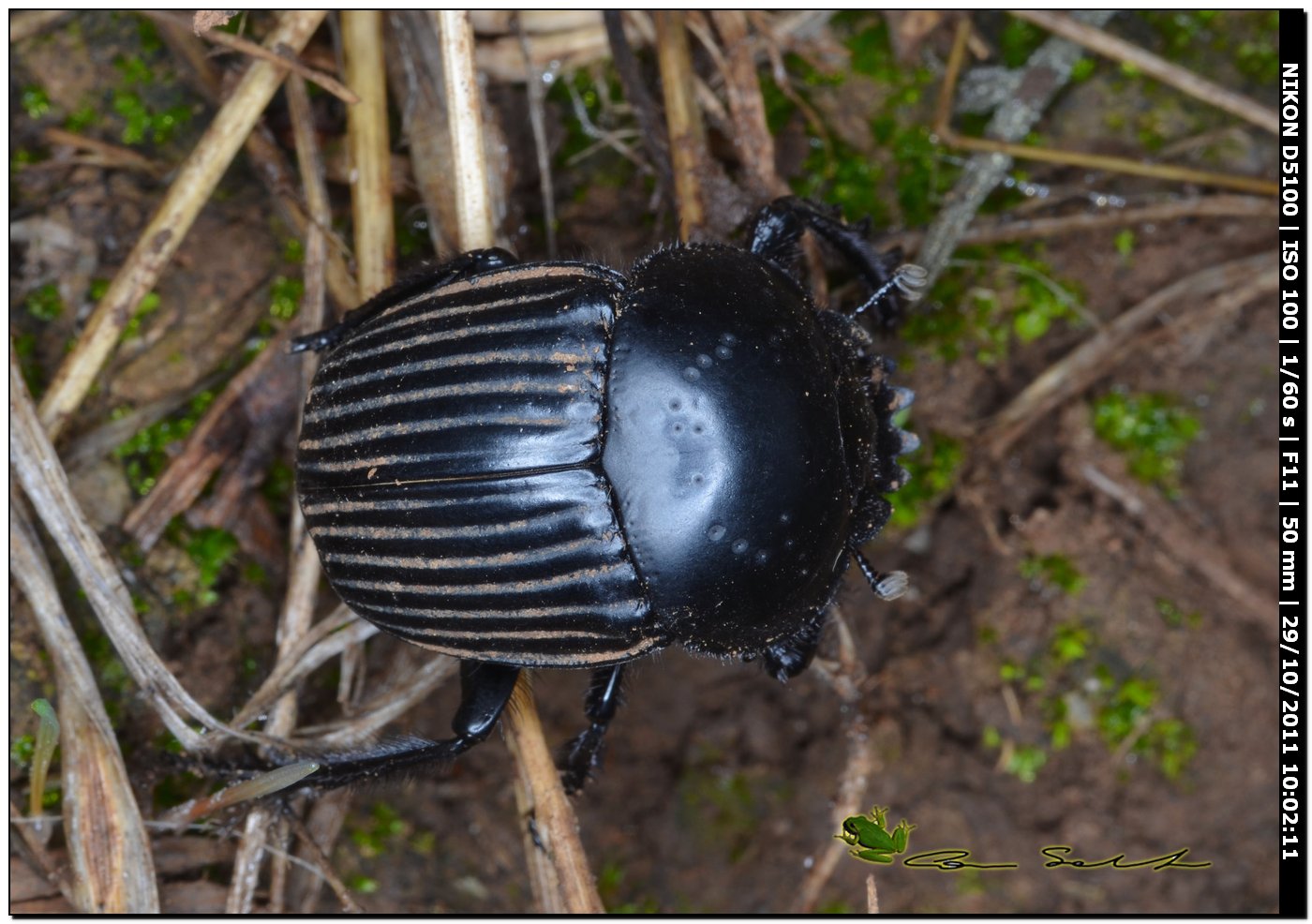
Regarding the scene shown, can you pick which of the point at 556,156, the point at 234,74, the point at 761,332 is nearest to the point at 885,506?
the point at 761,332

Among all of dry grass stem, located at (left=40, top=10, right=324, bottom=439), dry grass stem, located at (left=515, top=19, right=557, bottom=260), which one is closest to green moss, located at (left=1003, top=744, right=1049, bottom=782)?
dry grass stem, located at (left=515, top=19, right=557, bottom=260)

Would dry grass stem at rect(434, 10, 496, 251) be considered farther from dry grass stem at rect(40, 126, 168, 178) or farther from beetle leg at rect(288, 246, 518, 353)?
dry grass stem at rect(40, 126, 168, 178)

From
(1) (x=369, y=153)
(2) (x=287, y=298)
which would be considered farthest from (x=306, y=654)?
(1) (x=369, y=153)

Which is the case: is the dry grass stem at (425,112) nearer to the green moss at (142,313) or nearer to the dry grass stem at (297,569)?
the dry grass stem at (297,569)

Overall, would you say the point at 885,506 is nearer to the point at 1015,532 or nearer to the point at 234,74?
the point at 1015,532

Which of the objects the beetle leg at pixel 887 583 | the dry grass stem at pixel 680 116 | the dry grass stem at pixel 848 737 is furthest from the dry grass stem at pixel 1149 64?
the dry grass stem at pixel 848 737

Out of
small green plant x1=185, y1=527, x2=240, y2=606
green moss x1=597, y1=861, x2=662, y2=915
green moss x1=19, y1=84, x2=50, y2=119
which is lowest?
green moss x1=597, y1=861, x2=662, y2=915

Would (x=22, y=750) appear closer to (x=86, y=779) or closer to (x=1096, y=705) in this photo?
(x=86, y=779)
